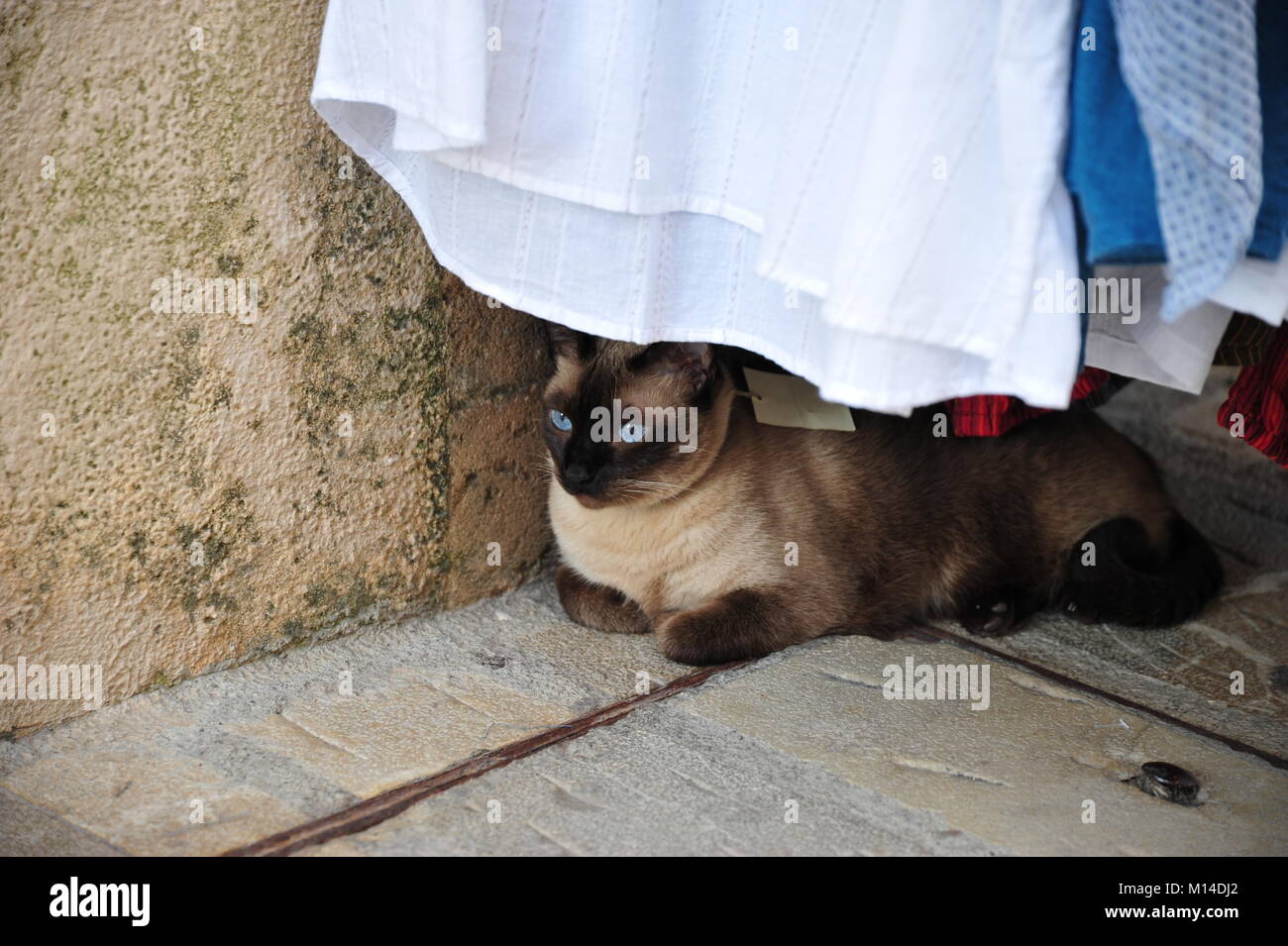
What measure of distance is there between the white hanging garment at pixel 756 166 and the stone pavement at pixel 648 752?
800 mm

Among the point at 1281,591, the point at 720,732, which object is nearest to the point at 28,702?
the point at 720,732

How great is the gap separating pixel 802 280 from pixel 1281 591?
89.1 inches

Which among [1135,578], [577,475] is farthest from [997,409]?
[577,475]

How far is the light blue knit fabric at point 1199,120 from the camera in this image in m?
1.40

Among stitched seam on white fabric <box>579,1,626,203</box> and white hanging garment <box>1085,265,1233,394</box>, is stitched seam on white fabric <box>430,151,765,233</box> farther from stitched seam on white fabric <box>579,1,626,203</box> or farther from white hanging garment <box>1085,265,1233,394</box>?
white hanging garment <box>1085,265,1233,394</box>

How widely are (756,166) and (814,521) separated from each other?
3.91 feet

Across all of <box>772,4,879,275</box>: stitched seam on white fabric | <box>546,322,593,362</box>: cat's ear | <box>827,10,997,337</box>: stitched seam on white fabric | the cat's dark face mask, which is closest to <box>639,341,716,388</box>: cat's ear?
the cat's dark face mask

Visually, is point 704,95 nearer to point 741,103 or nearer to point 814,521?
point 741,103

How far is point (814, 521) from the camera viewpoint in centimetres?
282

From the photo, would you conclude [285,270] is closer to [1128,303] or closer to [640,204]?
[640,204]

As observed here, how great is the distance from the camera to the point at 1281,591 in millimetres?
3205

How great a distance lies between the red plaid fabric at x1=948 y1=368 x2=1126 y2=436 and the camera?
2.62 m

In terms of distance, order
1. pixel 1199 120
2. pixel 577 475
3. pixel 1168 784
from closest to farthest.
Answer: pixel 1199 120
pixel 1168 784
pixel 577 475

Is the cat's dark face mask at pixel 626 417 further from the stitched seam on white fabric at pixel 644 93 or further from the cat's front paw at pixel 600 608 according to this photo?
the stitched seam on white fabric at pixel 644 93
